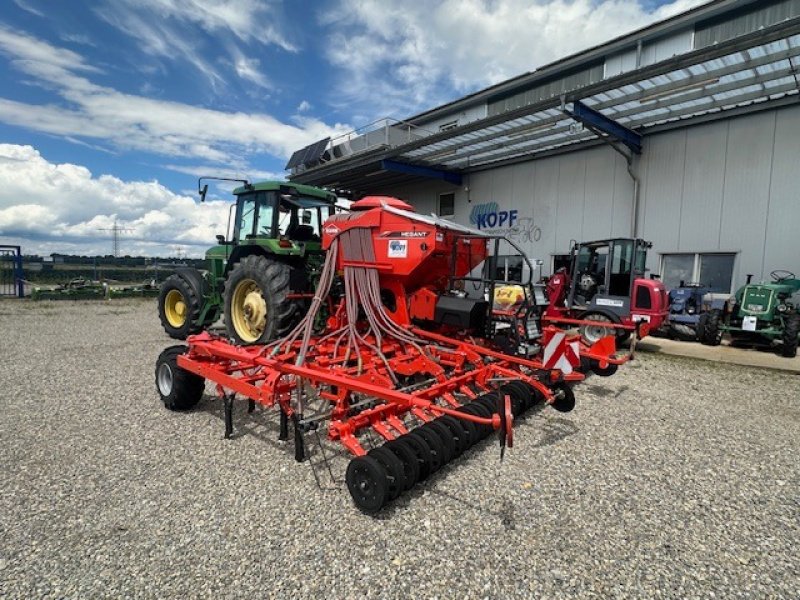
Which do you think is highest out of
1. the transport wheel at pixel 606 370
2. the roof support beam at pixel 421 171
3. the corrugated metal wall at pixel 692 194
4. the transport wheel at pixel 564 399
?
the roof support beam at pixel 421 171

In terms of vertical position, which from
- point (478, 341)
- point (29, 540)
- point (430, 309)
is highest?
point (430, 309)

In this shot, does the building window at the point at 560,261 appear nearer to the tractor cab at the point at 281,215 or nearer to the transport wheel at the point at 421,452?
the tractor cab at the point at 281,215

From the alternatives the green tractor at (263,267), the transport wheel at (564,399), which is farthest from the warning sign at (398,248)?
the transport wheel at (564,399)

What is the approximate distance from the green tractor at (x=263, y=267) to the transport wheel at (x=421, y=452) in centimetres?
337

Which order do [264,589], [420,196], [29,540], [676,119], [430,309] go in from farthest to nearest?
[420,196], [676,119], [430,309], [29,540], [264,589]

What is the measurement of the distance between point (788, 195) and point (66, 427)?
39.7 ft

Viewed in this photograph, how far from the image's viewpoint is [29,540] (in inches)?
92.0

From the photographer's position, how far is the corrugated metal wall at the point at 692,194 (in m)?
8.82

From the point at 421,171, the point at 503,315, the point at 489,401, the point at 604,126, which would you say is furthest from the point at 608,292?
the point at 421,171

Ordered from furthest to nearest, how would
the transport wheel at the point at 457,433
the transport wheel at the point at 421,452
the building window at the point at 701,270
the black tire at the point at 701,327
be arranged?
1. the building window at the point at 701,270
2. the black tire at the point at 701,327
3. the transport wheel at the point at 457,433
4. the transport wheel at the point at 421,452

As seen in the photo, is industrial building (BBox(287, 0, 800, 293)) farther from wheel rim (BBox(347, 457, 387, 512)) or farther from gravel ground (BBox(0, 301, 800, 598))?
wheel rim (BBox(347, 457, 387, 512))

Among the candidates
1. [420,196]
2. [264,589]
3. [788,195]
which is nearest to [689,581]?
[264,589]

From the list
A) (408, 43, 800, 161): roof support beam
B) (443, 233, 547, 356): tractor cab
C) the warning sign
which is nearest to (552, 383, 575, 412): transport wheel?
(443, 233, 547, 356): tractor cab

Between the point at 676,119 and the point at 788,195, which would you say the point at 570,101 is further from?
the point at 788,195
